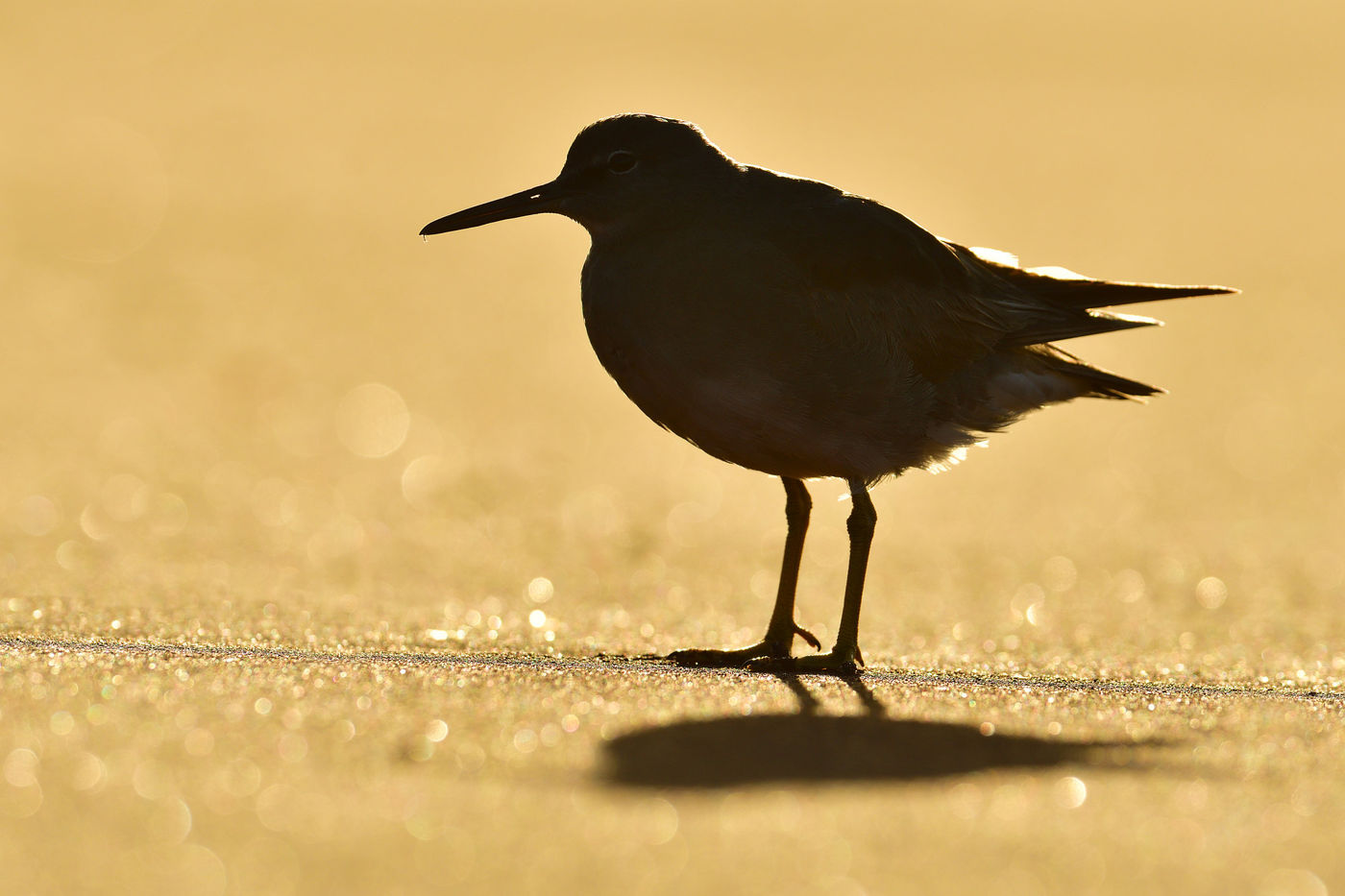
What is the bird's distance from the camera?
16.6ft

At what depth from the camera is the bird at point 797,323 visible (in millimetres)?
5062

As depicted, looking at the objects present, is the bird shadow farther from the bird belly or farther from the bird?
the bird belly

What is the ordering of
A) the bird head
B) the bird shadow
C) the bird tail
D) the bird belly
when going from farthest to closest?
the bird tail → the bird head → the bird belly → the bird shadow

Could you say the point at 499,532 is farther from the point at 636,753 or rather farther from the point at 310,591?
the point at 636,753

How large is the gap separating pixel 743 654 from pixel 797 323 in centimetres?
115

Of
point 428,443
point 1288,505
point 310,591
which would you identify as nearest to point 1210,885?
point 310,591

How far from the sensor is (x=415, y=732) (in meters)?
3.88

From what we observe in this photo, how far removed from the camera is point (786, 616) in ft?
18.5

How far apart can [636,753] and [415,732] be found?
55cm

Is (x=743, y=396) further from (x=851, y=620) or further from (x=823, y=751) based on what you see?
(x=823, y=751)

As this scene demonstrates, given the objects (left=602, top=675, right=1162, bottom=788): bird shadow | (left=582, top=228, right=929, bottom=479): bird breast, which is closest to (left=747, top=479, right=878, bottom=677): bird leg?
(left=582, top=228, right=929, bottom=479): bird breast

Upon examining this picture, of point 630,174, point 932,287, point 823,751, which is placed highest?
point 630,174

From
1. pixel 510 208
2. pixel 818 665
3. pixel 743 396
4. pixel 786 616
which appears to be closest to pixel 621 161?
pixel 510 208

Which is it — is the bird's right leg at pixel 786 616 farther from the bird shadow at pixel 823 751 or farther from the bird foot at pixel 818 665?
the bird shadow at pixel 823 751
